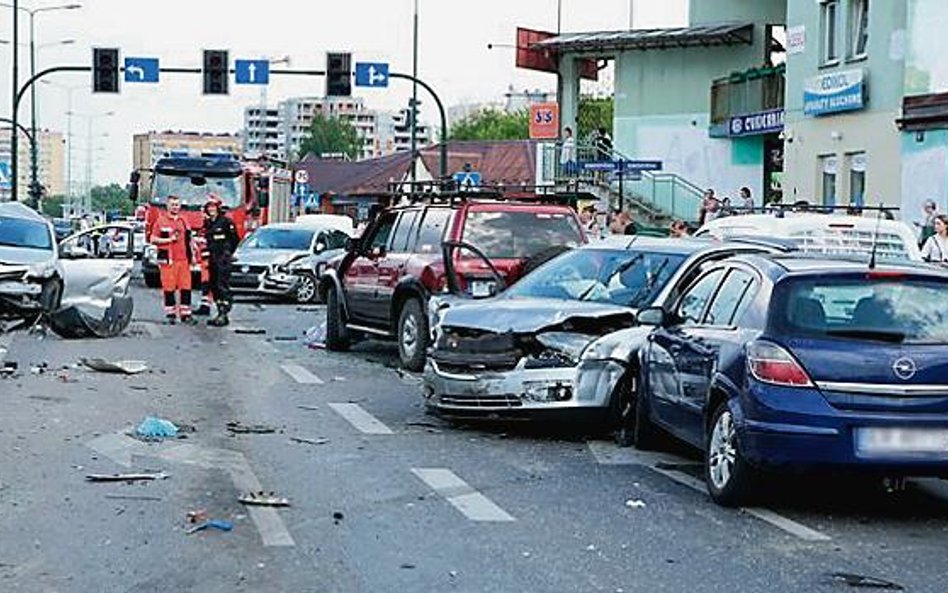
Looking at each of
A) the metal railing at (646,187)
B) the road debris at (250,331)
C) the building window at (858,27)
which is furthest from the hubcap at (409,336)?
the metal railing at (646,187)

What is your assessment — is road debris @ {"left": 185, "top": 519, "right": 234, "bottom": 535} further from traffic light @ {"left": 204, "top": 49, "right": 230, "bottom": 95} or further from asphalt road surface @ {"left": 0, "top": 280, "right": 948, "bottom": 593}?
traffic light @ {"left": 204, "top": 49, "right": 230, "bottom": 95}

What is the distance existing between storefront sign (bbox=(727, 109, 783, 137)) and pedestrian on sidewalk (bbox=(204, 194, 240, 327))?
59.5 ft

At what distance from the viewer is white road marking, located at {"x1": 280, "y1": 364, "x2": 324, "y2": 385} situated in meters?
16.4

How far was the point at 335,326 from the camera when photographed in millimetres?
20016

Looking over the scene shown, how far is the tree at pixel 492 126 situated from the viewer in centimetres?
14762

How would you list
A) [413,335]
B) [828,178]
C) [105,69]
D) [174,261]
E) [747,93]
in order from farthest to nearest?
[747,93] → [105,69] → [828,178] → [174,261] → [413,335]

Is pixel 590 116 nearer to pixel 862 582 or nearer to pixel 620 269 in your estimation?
pixel 620 269

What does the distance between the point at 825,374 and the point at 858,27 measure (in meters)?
24.6

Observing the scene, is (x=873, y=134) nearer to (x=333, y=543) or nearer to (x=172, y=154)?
(x=172, y=154)

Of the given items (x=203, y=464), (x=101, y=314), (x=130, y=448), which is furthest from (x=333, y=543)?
(x=101, y=314)

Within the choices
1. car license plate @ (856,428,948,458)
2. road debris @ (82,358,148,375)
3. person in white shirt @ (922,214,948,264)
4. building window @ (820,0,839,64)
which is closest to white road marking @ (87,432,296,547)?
car license plate @ (856,428,948,458)

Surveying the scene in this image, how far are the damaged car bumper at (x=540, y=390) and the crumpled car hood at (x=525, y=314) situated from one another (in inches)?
12.9

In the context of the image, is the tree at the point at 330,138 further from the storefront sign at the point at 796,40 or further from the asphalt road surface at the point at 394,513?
the asphalt road surface at the point at 394,513

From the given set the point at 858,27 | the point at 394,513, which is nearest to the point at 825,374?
the point at 394,513
